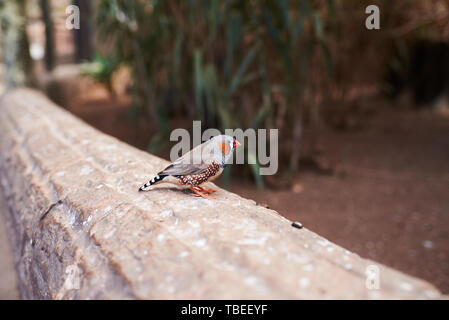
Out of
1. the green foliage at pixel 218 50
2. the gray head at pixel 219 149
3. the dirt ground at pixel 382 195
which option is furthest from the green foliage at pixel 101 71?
the gray head at pixel 219 149

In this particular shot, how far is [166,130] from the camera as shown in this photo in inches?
148

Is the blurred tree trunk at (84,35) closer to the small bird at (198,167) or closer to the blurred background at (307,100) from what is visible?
the blurred background at (307,100)

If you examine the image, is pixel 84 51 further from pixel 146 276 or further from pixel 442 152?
pixel 146 276

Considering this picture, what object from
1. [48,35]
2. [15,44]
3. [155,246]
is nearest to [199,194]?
[155,246]

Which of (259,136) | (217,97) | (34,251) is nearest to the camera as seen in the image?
(34,251)

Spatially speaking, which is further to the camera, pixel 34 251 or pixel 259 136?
pixel 259 136

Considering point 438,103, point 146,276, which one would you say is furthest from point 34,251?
point 438,103

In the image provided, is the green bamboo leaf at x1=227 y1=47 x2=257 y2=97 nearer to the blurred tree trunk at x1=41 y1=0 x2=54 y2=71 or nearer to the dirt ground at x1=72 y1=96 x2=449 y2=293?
the dirt ground at x1=72 y1=96 x2=449 y2=293

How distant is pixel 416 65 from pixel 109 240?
7116 millimetres

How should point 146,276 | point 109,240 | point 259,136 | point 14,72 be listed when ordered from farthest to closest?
point 14,72 → point 259,136 → point 109,240 → point 146,276

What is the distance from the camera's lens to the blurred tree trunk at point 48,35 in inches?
296

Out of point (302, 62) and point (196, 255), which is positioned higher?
point (302, 62)

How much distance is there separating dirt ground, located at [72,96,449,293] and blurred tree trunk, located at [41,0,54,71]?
310 centimetres

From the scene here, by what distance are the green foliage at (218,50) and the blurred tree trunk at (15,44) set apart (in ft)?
6.23
